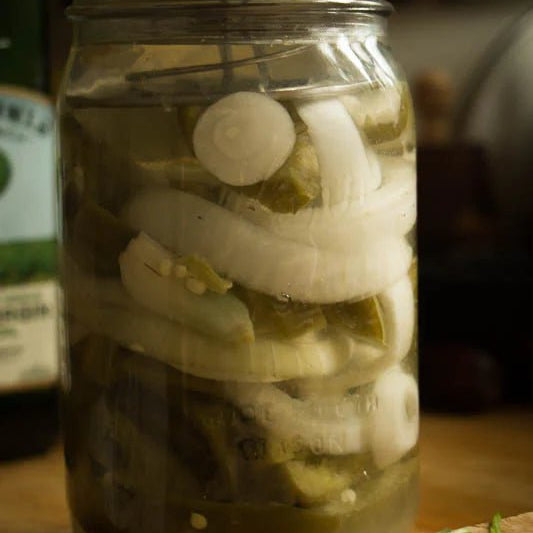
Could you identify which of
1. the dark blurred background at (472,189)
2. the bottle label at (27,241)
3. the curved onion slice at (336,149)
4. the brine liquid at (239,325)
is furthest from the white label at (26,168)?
the curved onion slice at (336,149)

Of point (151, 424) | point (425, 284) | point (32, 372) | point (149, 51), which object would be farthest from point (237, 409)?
point (425, 284)

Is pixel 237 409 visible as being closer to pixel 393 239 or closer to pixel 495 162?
pixel 393 239

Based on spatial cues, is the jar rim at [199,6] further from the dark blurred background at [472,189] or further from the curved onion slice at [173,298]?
the dark blurred background at [472,189]

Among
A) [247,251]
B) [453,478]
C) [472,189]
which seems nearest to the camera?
[247,251]

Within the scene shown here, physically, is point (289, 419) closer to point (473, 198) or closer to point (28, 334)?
point (28, 334)

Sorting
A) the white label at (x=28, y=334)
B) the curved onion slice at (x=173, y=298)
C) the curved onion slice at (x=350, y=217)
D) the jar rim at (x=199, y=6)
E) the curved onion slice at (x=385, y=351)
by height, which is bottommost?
the white label at (x=28, y=334)

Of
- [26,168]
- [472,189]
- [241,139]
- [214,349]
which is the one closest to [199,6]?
[241,139]

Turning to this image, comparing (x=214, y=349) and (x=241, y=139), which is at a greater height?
(x=241, y=139)
